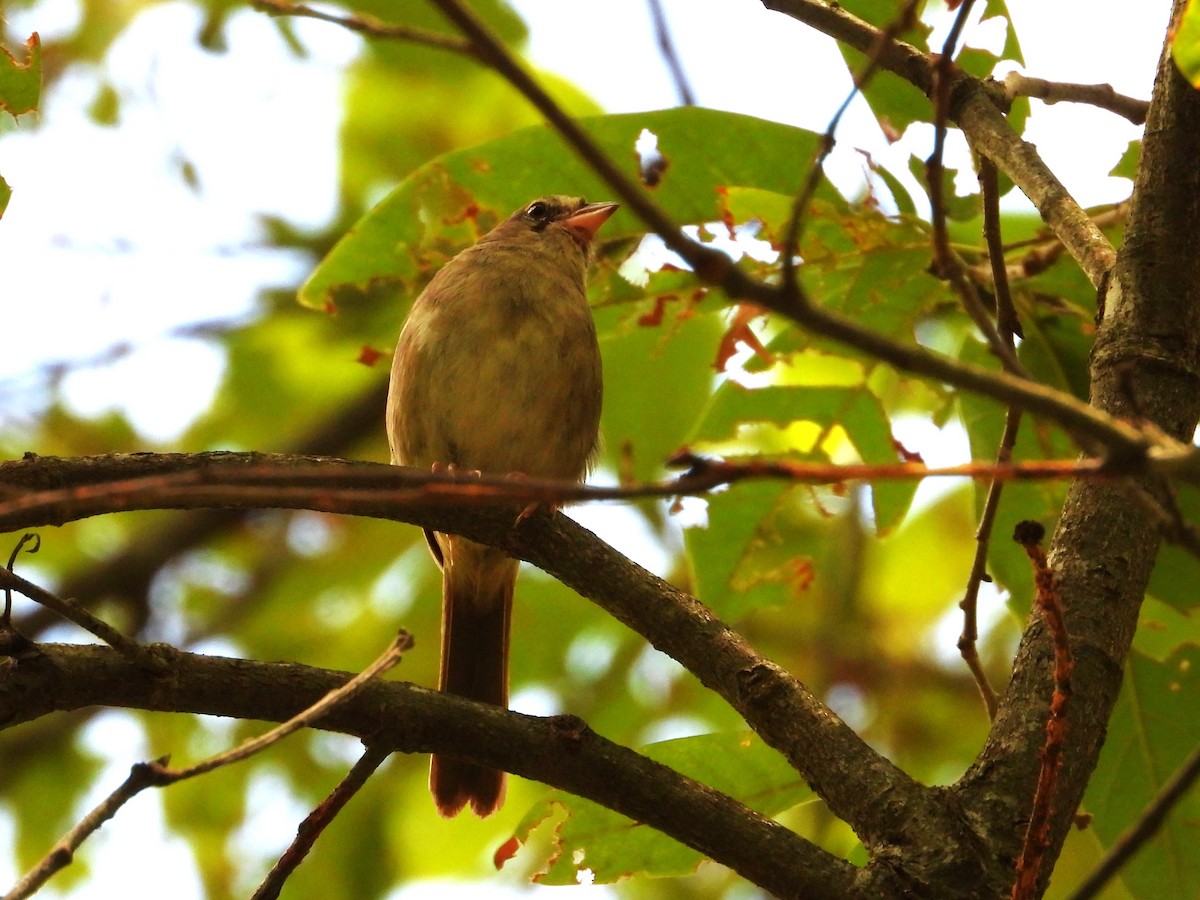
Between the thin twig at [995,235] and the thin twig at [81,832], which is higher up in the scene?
the thin twig at [995,235]

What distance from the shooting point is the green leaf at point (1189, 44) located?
2.00 metres

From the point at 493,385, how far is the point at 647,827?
6.11 ft

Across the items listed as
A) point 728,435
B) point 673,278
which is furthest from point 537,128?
point 728,435

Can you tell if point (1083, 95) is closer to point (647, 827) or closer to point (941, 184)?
point (941, 184)

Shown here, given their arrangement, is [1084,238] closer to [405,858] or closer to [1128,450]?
[1128,450]

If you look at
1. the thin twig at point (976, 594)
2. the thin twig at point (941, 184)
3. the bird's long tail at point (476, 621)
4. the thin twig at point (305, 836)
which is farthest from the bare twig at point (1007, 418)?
the bird's long tail at point (476, 621)

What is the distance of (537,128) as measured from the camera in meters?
3.78

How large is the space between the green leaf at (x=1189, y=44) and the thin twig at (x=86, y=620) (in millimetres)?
1760

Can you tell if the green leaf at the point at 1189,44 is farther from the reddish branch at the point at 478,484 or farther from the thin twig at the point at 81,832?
the thin twig at the point at 81,832

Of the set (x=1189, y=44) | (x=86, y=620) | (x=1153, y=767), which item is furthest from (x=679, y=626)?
(x=1153, y=767)

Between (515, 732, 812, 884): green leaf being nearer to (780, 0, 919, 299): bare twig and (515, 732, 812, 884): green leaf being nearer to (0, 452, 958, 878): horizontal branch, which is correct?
(0, 452, 958, 878): horizontal branch

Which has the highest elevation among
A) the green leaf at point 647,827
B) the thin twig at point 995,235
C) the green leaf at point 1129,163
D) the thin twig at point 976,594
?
the green leaf at point 1129,163

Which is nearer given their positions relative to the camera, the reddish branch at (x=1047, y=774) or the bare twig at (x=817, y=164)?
the bare twig at (x=817, y=164)

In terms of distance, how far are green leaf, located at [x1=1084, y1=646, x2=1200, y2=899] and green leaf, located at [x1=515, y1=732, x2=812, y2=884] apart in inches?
31.9
